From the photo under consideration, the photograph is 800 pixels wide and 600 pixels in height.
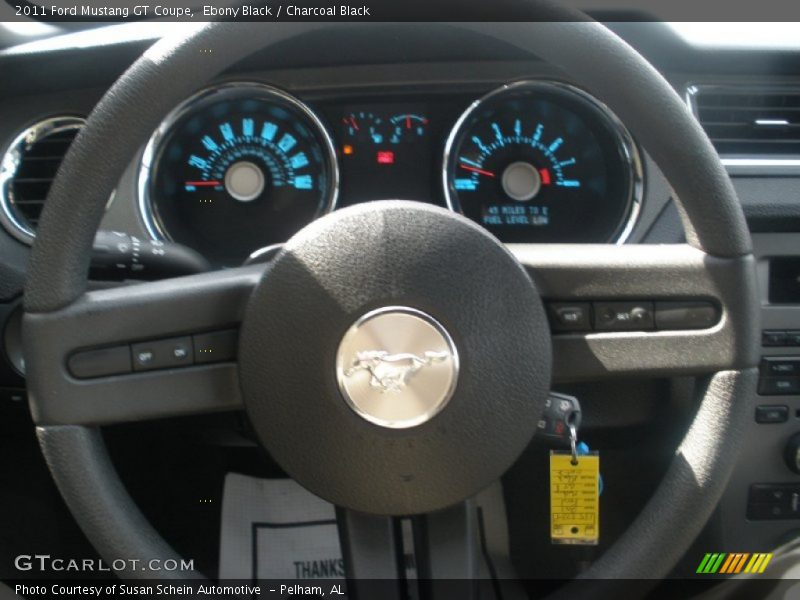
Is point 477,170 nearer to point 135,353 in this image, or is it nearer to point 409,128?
point 409,128

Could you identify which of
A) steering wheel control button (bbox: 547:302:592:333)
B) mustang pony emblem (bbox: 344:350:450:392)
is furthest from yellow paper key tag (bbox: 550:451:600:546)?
mustang pony emblem (bbox: 344:350:450:392)

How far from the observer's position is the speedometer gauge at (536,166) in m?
1.63

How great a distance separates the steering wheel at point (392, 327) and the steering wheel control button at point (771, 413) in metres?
0.48

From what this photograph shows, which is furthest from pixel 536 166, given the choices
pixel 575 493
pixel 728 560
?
pixel 728 560

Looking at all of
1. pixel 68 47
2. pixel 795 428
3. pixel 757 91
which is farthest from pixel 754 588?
pixel 68 47

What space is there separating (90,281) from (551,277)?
1.87 feet

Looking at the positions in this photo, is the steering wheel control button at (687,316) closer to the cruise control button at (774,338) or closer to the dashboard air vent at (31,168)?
the cruise control button at (774,338)

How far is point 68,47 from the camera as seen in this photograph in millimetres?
1577

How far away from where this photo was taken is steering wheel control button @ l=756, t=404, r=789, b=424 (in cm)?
156

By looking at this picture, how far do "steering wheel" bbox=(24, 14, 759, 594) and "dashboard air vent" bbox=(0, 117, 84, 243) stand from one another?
59 cm

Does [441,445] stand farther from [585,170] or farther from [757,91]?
[757,91]

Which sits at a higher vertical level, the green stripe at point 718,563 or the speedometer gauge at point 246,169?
the speedometer gauge at point 246,169

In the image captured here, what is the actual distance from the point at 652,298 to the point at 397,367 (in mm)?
287

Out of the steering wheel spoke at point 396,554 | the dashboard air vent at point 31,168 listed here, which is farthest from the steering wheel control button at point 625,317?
the dashboard air vent at point 31,168
